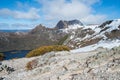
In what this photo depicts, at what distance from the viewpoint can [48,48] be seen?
186 feet

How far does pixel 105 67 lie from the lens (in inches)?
712

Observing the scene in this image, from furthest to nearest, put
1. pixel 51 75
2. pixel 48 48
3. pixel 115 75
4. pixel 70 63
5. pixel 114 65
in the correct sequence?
pixel 48 48
pixel 70 63
pixel 51 75
pixel 114 65
pixel 115 75

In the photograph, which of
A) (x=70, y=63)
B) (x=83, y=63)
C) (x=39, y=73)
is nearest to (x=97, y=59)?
(x=83, y=63)

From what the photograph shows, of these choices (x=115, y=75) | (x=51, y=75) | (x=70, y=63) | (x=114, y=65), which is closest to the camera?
(x=115, y=75)

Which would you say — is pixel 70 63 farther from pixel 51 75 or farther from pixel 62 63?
pixel 51 75

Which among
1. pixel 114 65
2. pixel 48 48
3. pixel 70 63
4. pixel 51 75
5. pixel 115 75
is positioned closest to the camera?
pixel 115 75

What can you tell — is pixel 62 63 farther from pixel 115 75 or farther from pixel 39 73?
pixel 115 75

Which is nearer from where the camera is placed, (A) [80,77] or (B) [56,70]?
(A) [80,77]

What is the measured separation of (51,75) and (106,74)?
524 centimetres

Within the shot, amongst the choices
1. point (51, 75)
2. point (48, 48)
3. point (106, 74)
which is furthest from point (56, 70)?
point (48, 48)

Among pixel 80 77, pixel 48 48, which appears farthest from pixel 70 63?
pixel 48 48

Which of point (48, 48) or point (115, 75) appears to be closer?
point (115, 75)

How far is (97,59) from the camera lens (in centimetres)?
2020

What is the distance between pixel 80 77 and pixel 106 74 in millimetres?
2083
